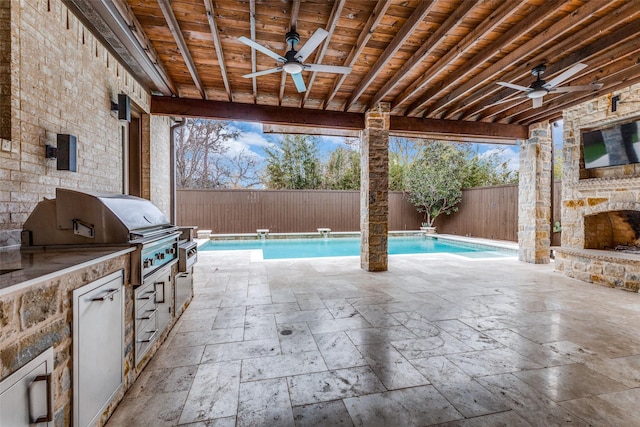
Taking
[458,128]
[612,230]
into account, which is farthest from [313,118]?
[612,230]

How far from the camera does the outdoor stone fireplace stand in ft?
13.6

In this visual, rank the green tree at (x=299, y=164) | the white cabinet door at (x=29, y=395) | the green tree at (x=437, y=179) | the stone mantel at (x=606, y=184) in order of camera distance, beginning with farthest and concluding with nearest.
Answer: the green tree at (x=299, y=164), the green tree at (x=437, y=179), the stone mantel at (x=606, y=184), the white cabinet door at (x=29, y=395)

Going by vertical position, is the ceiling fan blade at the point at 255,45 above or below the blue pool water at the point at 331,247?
above

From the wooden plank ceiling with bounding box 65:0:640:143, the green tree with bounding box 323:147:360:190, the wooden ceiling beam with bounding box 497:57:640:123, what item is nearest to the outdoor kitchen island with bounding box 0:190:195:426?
the wooden plank ceiling with bounding box 65:0:640:143

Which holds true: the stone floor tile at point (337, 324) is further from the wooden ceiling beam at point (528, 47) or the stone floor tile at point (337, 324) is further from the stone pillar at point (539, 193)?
the stone pillar at point (539, 193)

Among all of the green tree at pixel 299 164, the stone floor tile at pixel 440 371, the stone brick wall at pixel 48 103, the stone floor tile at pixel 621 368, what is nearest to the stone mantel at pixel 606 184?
the stone floor tile at pixel 621 368

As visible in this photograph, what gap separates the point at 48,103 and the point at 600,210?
7.04 m

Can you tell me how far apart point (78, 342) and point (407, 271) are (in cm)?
480

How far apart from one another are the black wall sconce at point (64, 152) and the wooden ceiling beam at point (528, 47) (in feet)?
14.4

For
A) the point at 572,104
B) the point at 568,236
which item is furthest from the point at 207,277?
the point at 572,104

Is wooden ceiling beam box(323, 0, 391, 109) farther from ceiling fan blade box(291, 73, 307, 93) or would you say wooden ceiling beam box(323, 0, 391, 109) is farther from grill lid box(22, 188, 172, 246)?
grill lid box(22, 188, 172, 246)

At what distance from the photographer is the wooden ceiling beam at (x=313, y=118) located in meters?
4.68

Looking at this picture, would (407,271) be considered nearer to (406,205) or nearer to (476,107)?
(476,107)

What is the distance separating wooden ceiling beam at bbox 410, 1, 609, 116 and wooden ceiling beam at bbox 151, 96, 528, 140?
2.19 feet
